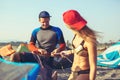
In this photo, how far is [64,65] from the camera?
10508mm

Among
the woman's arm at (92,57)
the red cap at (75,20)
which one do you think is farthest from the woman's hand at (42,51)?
the woman's arm at (92,57)

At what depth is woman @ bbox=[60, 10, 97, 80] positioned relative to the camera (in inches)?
170

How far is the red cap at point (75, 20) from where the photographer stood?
4.39 metres

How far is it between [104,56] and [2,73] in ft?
31.0

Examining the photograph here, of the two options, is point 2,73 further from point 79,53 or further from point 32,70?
point 79,53

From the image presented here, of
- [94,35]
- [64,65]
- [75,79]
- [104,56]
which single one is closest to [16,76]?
[75,79]

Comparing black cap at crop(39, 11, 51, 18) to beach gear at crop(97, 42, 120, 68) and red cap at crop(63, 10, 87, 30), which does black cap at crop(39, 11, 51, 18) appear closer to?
red cap at crop(63, 10, 87, 30)

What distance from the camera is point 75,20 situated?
4.44 metres

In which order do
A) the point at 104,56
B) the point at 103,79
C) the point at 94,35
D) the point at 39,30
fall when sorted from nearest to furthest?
the point at 94,35 < the point at 39,30 < the point at 103,79 < the point at 104,56

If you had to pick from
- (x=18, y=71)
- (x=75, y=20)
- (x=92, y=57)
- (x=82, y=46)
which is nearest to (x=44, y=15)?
(x=18, y=71)

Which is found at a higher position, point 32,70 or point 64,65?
point 32,70

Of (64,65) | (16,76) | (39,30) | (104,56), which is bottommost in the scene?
(104,56)

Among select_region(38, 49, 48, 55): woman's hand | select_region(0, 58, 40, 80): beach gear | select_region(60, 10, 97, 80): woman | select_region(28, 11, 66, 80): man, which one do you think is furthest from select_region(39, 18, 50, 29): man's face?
select_region(60, 10, 97, 80): woman

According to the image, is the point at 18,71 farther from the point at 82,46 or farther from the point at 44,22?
the point at 82,46
